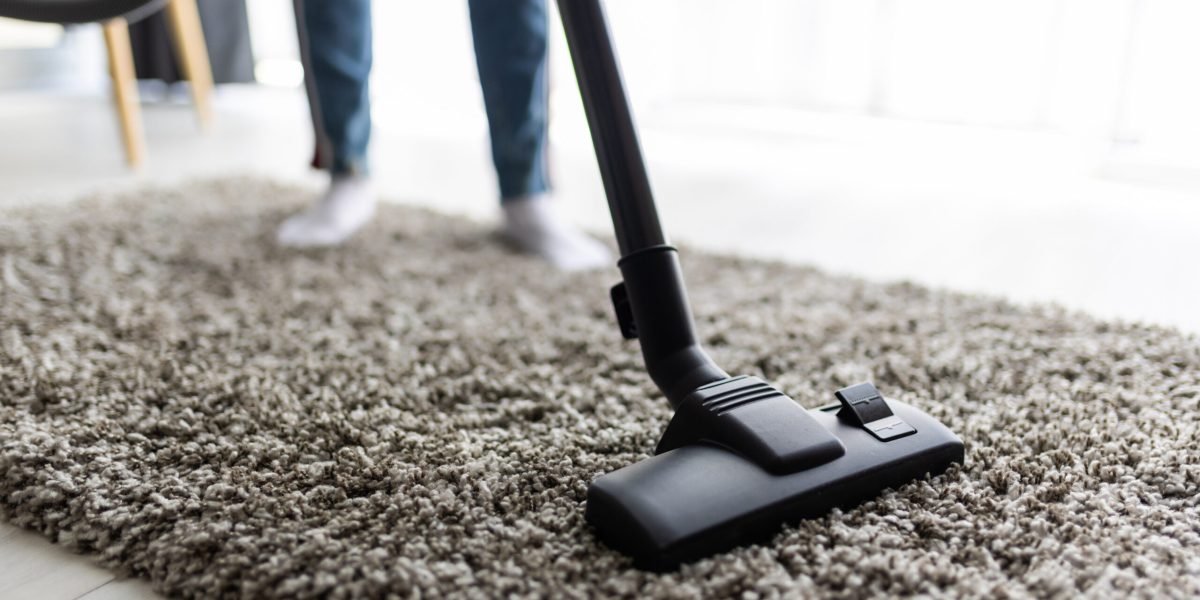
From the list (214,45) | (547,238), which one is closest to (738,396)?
(547,238)

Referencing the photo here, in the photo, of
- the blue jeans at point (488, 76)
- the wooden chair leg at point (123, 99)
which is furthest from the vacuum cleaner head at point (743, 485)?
the wooden chair leg at point (123, 99)

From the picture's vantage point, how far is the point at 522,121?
4.42 ft

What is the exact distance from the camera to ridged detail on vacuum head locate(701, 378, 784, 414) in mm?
622

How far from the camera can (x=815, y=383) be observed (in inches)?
34.0

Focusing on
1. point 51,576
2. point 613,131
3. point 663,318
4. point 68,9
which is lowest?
point 51,576

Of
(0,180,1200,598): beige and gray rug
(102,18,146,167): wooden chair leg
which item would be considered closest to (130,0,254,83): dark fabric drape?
(102,18,146,167): wooden chair leg

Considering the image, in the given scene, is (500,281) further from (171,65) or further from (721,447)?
(171,65)

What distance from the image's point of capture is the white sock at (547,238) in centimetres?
129

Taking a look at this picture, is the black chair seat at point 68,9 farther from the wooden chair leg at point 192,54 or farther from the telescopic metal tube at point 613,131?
the wooden chair leg at point 192,54

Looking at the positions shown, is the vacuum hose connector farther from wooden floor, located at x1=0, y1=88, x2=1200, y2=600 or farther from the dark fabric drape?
the dark fabric drape

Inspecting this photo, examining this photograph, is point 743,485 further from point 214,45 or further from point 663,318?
point 214,45

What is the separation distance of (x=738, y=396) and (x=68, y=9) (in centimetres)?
93

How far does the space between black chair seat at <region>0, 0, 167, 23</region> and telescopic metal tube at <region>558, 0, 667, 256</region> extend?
687 mm

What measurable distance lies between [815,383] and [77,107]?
268cm
